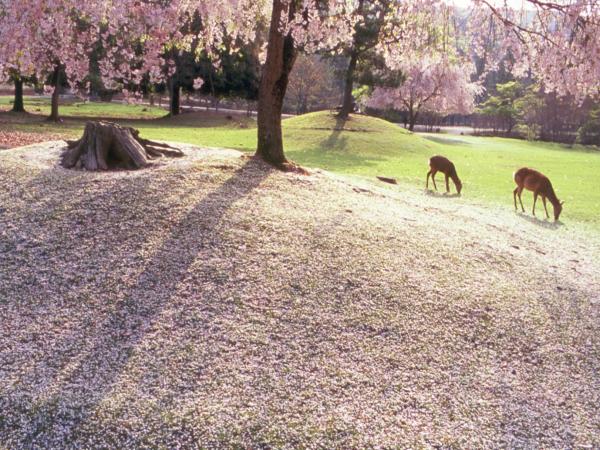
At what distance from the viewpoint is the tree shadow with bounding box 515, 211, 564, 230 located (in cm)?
1249

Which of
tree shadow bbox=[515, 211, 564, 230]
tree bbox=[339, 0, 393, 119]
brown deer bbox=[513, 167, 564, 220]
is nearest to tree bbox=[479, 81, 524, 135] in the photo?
tree bbox=[339, 0, 393, 119]

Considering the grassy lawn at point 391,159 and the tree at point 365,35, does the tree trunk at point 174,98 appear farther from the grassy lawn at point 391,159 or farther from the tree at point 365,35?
the tree at point 365,35

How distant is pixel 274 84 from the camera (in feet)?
34.2

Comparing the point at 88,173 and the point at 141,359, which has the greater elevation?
the point at 88,173

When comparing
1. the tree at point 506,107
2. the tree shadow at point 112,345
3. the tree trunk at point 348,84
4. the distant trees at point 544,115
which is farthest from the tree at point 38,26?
the tree at point 506,107

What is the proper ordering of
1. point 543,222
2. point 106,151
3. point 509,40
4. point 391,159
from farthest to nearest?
point 391,159
point 543,222
point 509,40
point 106,151

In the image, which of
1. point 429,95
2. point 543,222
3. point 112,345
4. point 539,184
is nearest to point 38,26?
point 112,345

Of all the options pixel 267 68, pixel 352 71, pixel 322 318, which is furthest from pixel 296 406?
pixel 352 71

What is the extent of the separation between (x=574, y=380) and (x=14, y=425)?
5385 millimetres

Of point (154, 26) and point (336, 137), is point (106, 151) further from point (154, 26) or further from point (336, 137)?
point (336, 137)

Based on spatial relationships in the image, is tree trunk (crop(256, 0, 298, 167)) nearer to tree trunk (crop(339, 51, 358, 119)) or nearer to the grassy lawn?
the grassy lawn

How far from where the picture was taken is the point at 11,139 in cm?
2244

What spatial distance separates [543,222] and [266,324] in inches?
386

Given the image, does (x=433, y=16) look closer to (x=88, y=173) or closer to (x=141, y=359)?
(x=88, y=173)
